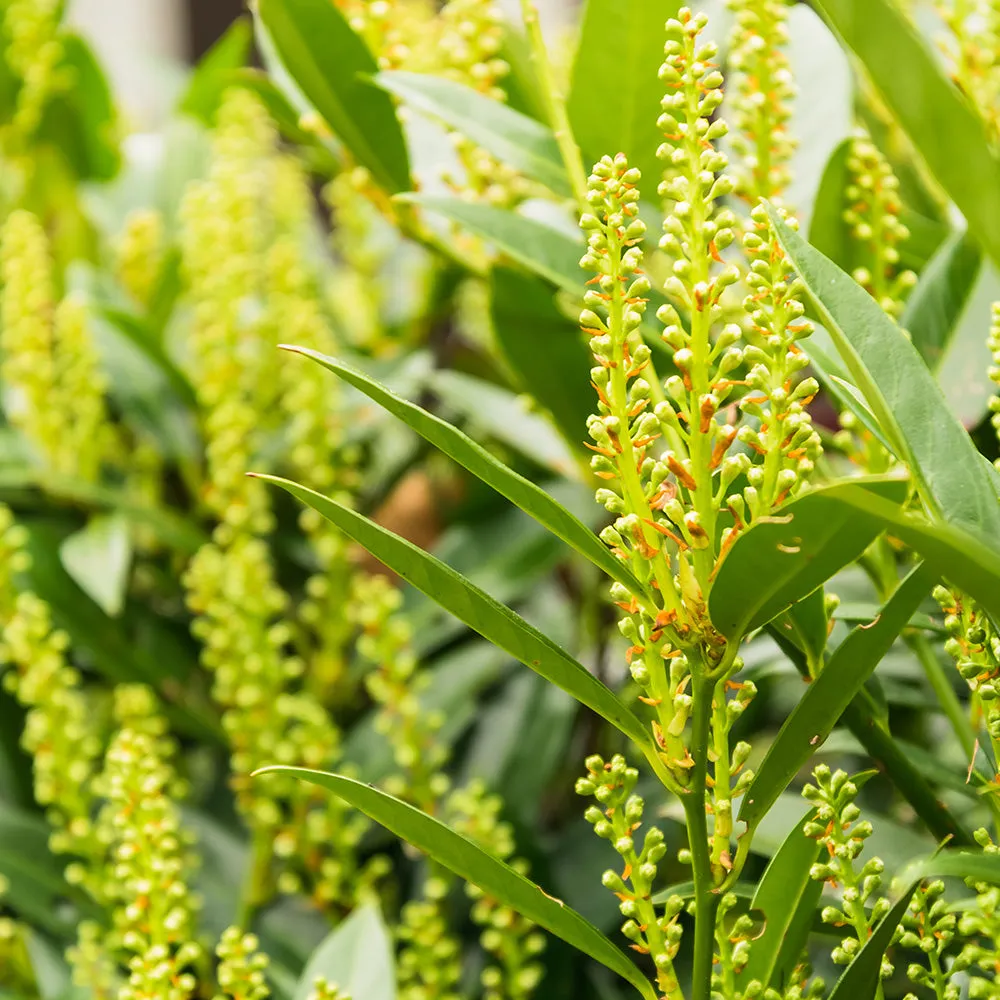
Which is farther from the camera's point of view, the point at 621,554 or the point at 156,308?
the point at 156,308

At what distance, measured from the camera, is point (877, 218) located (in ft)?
1.51

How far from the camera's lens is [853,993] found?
33 centimetres

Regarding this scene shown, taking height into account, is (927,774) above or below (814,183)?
below

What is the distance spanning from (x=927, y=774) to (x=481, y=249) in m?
0.34

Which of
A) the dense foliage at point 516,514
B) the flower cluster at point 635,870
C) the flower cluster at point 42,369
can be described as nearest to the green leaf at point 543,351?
the dense foliage at point 516,514

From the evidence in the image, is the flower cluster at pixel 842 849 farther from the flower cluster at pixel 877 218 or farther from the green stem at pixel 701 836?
the flower cluster at pixel 877 218

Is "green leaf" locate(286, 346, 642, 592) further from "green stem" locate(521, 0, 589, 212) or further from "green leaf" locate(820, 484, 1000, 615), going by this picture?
"green stem" locate(521, 0, 589, 212)

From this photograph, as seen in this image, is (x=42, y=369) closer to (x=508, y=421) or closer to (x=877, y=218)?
(x=508, y=421)

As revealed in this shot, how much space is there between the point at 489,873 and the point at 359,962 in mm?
180

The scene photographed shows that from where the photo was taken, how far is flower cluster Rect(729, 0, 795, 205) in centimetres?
45

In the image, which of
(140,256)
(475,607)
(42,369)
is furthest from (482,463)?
(140,256)

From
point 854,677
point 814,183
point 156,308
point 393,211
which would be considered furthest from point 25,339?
point 854,677

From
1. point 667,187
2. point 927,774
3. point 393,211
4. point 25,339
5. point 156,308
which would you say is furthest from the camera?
point 156,308

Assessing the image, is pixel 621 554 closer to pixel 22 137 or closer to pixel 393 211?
pixel 393 211
